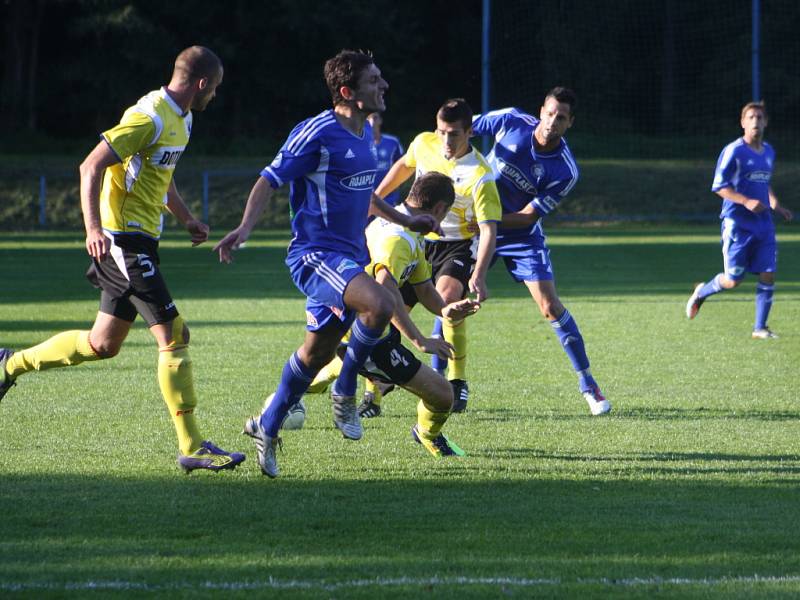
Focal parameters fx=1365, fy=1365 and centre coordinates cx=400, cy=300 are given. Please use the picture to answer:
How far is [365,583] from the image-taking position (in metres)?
4.54

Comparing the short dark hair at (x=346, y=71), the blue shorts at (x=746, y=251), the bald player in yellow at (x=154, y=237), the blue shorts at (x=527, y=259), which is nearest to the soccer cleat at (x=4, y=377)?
the bald player in yellow at (x=154, y=237)

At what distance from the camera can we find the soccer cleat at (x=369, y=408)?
8148 millimetres

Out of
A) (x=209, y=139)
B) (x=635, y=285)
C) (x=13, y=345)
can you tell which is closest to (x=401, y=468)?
(x=13, y=345)

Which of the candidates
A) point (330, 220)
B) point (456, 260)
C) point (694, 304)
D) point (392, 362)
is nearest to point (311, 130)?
point (330, 220)

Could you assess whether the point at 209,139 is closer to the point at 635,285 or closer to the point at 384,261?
the point at 635,285

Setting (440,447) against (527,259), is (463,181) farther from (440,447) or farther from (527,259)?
(440,447)

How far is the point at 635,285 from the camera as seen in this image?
18.0 meters

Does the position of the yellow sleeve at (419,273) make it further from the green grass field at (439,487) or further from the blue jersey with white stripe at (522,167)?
the blue jersey with white stripe at (522,167)

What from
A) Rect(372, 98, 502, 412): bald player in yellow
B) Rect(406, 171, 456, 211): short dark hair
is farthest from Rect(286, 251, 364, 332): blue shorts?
Rect(372, 98, 502, 412): bald player in yellow

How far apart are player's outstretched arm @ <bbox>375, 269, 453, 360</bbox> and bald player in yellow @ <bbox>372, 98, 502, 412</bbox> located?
673mm

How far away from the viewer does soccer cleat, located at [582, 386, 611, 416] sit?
8234 mm

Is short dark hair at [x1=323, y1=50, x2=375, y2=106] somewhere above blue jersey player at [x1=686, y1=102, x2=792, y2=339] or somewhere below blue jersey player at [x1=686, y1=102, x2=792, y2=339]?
above

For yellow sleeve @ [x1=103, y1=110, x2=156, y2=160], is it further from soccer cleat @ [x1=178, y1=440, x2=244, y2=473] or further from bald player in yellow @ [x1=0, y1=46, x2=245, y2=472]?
soccer cleat @ [x1=178, y1=440, x2=244, y2=473]

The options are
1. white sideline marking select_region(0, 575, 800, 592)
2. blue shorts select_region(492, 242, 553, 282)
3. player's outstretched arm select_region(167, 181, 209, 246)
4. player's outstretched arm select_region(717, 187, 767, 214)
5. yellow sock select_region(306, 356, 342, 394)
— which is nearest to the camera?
white sideline marking select_region(0, 575, 800, 592)
